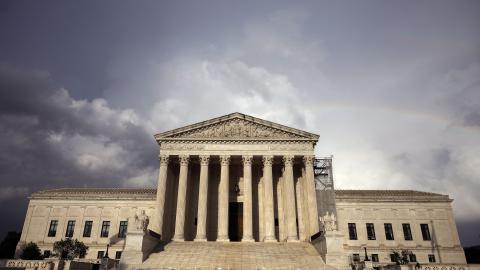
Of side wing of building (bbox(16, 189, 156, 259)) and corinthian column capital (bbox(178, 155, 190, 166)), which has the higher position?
corinthian column capital (bbox(178, 155, 190, 166))

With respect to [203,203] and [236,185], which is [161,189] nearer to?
[203,203]

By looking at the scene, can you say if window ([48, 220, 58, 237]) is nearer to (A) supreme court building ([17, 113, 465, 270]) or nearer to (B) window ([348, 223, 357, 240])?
(A) supreme court building ([17, 113, 465, 270])

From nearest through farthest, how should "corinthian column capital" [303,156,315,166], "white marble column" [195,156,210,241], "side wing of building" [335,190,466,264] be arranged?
"white marble column" [195,156,210,241] → "corinthian column capital" [303,156,315,166] → "side wing of building" [335,190,466,264]

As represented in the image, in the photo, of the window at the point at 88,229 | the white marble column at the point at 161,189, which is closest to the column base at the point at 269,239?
the white marble column at the point at 161,189

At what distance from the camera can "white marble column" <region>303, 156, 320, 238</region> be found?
116 ft

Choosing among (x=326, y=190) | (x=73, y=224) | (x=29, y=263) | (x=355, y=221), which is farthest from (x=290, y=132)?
(x=73, y=224)

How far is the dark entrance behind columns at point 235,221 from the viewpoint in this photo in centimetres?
3978

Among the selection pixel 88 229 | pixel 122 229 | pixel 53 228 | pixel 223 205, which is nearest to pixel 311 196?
pixel 223 205

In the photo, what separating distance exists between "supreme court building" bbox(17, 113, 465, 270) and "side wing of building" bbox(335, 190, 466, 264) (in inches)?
5.5

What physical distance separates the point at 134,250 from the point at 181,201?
962 centimetres

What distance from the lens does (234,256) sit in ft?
95.8

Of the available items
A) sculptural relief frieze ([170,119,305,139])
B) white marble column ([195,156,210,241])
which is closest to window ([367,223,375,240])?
sculptural relief frieze ([170,119,305,139])

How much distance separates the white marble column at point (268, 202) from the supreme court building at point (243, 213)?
11cm

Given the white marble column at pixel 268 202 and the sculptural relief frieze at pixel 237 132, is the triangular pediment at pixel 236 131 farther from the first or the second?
the white marble column at pixel 268 202
